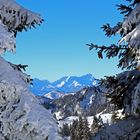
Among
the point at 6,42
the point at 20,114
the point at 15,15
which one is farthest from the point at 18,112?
the point at 15,15

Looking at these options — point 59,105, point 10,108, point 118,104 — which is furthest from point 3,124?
point 118,104

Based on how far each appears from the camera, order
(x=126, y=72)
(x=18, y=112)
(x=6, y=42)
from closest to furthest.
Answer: (x=18, y=112), (x=6, y=42), (x=126, y=72)

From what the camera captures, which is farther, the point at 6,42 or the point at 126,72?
the point at 126,72

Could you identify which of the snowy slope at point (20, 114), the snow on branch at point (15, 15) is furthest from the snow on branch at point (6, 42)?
the snow on branch at point (15, 15)

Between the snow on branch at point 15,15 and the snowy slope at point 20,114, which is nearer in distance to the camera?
the snowy slope at point 20,114

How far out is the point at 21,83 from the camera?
3.76 metres

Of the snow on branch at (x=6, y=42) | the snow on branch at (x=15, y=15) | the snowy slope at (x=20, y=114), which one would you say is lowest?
the snowy slope at (x=20, y=114)

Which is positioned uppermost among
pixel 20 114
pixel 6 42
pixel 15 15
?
pixel 15 15

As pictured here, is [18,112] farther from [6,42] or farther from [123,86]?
[123,86]

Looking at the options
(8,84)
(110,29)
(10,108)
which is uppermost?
(110,29)

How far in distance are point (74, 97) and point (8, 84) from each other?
537cm

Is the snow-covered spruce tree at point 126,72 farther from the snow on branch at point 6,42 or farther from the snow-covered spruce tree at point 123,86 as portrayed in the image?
the snow on branch at point 6,42

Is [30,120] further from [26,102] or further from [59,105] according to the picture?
[59,105]

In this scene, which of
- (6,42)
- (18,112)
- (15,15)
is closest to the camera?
(18,112)
